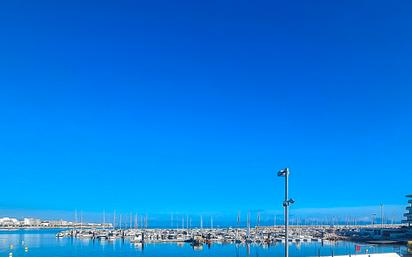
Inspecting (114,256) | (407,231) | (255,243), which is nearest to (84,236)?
(255,243)

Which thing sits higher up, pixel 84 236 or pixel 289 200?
pixel 289 200

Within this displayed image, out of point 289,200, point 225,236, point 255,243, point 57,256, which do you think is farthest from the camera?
point 225,236

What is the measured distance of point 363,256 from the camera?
36.6 meters

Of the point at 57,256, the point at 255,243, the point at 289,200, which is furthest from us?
the point at 255,243

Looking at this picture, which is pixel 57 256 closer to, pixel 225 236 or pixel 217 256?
pixel 217 256

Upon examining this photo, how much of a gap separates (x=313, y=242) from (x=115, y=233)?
5645 cm

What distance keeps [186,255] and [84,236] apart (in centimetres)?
7239

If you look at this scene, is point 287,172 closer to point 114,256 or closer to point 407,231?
point 114,256

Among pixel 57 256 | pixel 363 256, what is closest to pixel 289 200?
pixel 363 256

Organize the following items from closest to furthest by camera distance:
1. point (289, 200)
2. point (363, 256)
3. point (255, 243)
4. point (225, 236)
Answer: point (289, 200), point (363, 256), point (255, 243), point (225, 236)

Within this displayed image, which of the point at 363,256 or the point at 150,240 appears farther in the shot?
the point at 150,240

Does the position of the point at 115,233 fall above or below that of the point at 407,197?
below

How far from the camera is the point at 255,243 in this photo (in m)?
112

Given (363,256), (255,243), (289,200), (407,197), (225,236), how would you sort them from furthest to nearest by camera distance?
1. (407,197)
2. (225,236)
3. (255,243)
4. (363,256)
5. (289,200)
